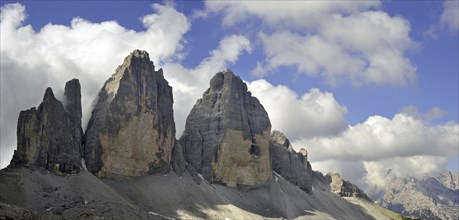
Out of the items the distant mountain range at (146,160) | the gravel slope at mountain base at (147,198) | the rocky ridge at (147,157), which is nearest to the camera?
the gravel slope at mountain base at (147,198)

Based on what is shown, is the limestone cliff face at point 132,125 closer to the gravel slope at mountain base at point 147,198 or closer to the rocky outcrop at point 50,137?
the gravel slope at mountain base at point 147,198

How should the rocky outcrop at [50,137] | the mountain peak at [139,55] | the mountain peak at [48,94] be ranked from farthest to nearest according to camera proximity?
the mountain peak at [139,55] → the mountain peak at [48,94] → the rocky outcrop at [50,137]

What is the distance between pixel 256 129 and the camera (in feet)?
589

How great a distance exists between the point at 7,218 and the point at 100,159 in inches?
2487

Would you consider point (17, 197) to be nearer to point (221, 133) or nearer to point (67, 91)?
point (67, 91)

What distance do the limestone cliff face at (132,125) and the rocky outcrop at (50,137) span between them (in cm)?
723

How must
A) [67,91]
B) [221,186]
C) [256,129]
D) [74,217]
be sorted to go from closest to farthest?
[74,217], [67,91], [221,186], [256,129]

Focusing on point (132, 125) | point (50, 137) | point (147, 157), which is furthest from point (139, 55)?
point (50, 137)

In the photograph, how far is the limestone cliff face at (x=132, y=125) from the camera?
131625 millimetres

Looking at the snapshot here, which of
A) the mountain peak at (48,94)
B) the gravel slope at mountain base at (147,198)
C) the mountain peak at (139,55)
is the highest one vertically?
the mountain peak at (139,55)

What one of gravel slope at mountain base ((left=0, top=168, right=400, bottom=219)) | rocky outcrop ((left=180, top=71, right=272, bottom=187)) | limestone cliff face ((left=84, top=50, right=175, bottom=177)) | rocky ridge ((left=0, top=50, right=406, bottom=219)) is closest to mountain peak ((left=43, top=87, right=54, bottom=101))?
rocky ridge ((left=0, top=50, right=406, bottom=219))

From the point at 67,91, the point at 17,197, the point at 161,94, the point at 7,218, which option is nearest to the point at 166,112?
the point at 161,94

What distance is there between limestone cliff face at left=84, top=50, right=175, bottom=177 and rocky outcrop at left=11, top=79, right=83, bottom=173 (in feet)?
23.7

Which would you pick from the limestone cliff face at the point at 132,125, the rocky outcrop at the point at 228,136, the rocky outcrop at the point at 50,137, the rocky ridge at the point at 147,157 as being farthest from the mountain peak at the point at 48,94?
the rocky outcrop at the point at 228,136
